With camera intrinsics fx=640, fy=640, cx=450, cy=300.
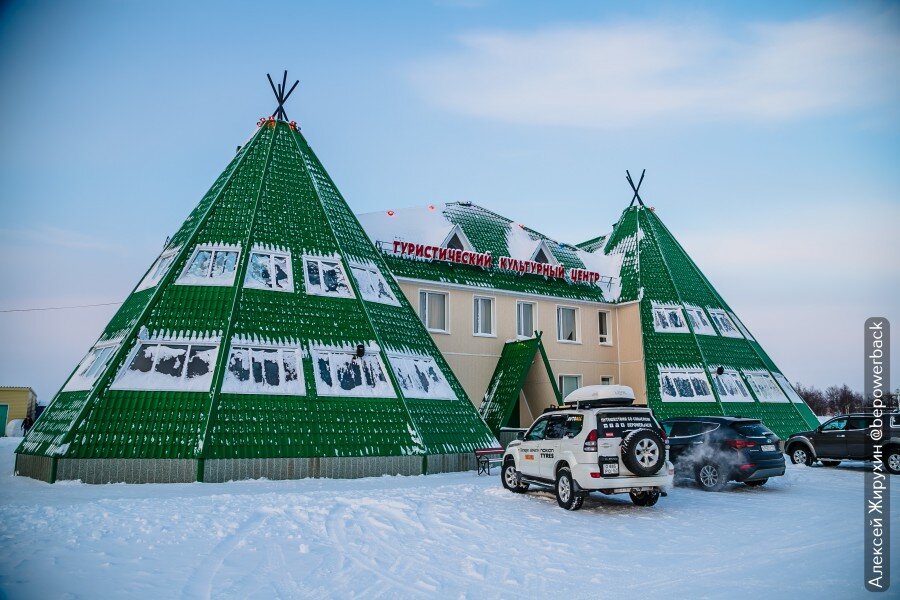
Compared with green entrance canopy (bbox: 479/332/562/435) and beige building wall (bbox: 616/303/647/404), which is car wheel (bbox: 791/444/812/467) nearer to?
beige building wall (bbox: 616/303/647/404)

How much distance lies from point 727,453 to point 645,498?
365 centimetres

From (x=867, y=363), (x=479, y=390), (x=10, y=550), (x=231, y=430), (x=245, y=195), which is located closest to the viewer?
(x=10, y=550)

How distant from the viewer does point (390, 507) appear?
1230 centimetres

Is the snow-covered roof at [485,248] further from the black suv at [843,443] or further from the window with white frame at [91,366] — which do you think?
the black suv at [843,443]

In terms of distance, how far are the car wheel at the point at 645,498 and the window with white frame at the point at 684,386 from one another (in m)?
16.2

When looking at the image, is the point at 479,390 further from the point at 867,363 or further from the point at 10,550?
the point at 10,550

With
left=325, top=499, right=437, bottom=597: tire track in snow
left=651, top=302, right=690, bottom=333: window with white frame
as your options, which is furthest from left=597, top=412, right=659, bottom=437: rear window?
left=651, top=302, right=690, bottom=333: window with white frame

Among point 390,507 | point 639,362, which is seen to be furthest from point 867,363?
point 639,362

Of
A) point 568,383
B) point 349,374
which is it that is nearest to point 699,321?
point 568,383

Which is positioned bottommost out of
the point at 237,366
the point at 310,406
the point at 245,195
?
the point at 310,406

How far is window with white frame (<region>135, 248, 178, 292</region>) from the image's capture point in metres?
19.5

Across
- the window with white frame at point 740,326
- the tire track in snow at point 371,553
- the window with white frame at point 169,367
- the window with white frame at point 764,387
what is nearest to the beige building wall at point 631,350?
the window with white frame at point 764,387

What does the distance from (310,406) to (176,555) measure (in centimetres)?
916

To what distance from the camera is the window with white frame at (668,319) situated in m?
30.7
